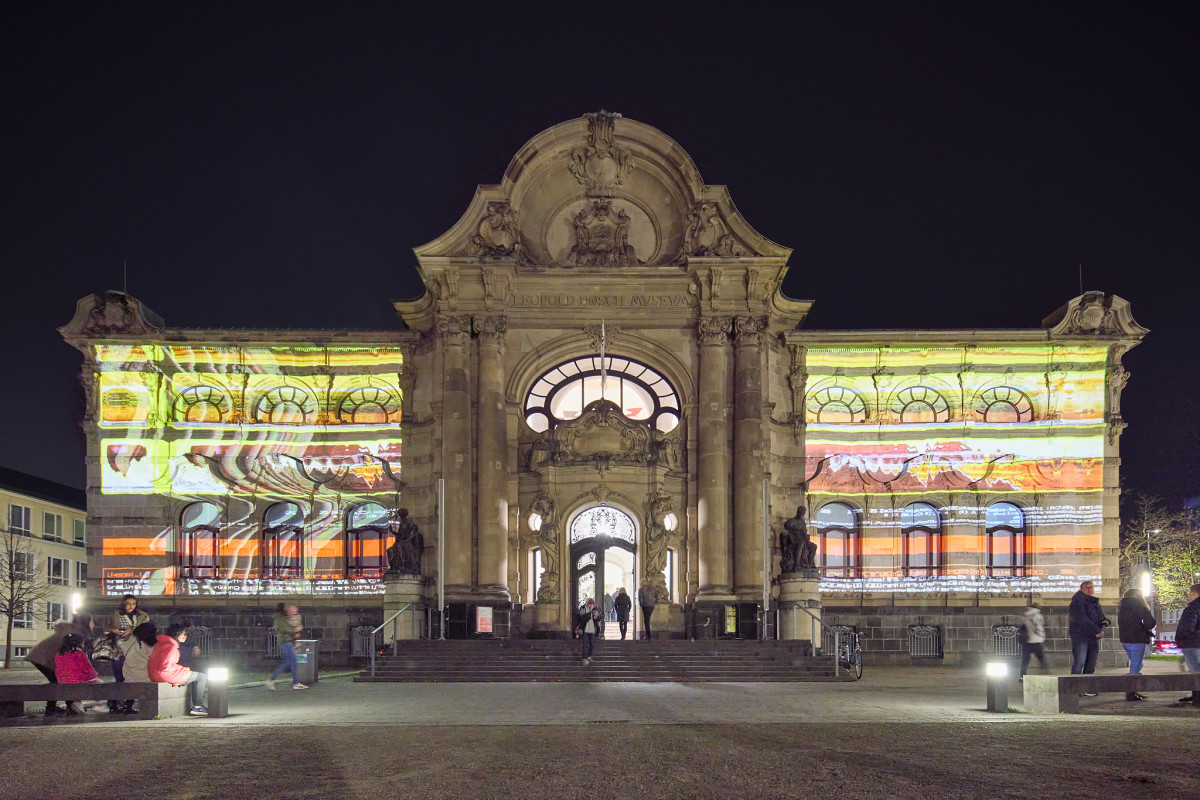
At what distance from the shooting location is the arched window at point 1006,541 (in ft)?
121

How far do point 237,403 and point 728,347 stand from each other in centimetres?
1471

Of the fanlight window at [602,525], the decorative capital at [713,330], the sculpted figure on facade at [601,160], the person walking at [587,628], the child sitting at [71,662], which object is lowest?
the person walking at [587,628]

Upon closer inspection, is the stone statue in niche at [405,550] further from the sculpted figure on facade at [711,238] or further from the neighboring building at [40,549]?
the neighboring building at [40,549]

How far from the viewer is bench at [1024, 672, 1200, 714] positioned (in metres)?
17.1

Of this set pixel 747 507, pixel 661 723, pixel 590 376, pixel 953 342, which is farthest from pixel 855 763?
pixel 953 342

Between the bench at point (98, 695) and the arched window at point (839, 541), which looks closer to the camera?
the bench at point (98, 695)

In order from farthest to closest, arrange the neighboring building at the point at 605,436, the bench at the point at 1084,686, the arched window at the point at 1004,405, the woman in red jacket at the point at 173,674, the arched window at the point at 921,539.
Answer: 1. the arched window at the point at 1004,405
2. the arched window at the point at 921,539
3. the neighboring building at the point at 605,436
4. the woman in red jacket at the point at 173,674
5. the bench at the point at 1084,686

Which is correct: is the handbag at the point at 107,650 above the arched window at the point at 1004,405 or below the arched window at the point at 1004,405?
below

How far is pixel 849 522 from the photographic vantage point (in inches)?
1476

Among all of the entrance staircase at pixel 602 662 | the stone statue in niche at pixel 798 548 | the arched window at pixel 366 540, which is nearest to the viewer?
the entrance staircase at pixel 602 662

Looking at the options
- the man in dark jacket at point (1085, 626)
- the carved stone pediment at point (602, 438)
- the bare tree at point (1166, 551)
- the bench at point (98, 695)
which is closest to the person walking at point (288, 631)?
the bench at point (98, 695)

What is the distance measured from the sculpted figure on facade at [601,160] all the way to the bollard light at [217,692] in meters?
21.6

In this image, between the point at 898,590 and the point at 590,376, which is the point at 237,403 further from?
the point at 898,590

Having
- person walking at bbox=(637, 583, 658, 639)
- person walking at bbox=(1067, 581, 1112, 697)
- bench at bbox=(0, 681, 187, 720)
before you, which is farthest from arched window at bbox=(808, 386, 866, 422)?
bench at bbox=(0, 681, 187, 720)
